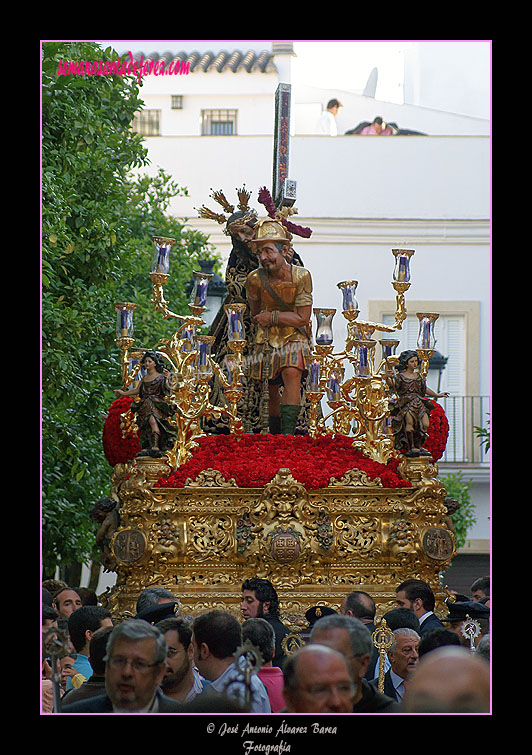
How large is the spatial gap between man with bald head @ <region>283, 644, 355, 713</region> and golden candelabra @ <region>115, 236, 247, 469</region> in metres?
6.18

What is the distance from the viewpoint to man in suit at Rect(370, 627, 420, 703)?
7676 mm

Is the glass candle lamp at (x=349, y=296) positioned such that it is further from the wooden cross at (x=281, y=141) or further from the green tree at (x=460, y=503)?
the green tree at (x=460, y=503)

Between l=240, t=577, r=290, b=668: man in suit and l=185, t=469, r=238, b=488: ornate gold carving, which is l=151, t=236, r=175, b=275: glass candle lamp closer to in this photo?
l=185, t=469, r=238, b=488: ornate gold carving

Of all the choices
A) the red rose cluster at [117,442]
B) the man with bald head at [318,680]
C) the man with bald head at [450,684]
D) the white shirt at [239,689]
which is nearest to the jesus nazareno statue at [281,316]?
the red rose cluster at [117,442]

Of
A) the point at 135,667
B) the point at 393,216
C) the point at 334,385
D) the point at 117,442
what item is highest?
the point at 393,216

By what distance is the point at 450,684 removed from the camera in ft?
14.5

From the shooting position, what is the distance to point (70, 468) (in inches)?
689

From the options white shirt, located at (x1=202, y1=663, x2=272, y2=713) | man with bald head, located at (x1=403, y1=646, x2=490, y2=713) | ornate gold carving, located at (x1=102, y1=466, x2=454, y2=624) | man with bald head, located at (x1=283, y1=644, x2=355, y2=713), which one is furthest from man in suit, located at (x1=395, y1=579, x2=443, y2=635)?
man with bald head, located at (x1=403, y1=646, x2=490, y2=713)

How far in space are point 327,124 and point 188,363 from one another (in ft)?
64.0

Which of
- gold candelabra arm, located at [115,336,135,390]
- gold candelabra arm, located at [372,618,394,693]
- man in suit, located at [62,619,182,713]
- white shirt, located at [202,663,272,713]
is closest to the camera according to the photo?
man in suit, located at [62,619,182,713]

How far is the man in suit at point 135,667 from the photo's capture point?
213 inches

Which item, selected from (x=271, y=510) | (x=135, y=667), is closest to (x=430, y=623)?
(x=271, y=510)

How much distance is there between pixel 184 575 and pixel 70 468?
22.2 ft

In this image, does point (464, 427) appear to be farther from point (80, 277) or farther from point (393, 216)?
point (80, 277)
